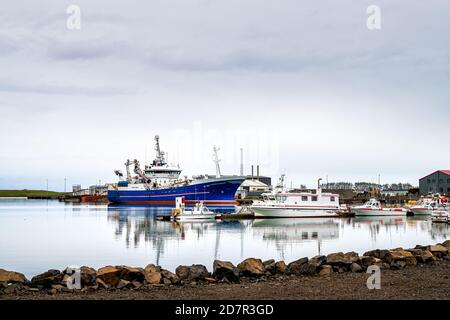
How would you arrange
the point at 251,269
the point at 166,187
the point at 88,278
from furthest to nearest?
the point at 166,187
the point at 251,269
the point at 88,278

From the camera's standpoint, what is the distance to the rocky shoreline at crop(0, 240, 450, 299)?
1383 cm

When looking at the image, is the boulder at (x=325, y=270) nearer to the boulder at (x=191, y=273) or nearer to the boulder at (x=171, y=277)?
the boulder at (x=191, y=273)

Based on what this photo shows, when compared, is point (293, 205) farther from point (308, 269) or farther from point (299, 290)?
point (299, 290)

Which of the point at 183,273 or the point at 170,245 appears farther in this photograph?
the point at 170,245

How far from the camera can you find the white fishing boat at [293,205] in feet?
209

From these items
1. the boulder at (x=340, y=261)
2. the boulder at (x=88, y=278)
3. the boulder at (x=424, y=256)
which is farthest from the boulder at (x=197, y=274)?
the boulder at (x=424, y=256)

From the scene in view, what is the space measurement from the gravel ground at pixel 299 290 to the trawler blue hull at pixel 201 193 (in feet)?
261

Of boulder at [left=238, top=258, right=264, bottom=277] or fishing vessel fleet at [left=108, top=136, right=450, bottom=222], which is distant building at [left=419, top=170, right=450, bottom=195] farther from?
boulder at [left=238, top=258, right=264, bottom=277]

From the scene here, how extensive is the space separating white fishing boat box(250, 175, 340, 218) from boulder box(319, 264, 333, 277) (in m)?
46.3

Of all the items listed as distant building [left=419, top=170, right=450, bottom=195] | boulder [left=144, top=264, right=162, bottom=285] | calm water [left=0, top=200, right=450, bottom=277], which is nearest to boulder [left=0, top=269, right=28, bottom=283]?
boulder [left=144, top=264, right=162, bottom=285]

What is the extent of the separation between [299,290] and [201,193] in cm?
8672

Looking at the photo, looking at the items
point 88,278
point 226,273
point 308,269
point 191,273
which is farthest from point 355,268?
point 88,278

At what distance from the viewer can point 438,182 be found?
9538cm
